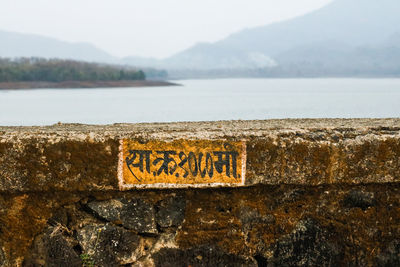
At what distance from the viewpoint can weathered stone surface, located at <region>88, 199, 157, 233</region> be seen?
6.30ft

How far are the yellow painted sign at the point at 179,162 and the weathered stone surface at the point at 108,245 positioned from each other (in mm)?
233

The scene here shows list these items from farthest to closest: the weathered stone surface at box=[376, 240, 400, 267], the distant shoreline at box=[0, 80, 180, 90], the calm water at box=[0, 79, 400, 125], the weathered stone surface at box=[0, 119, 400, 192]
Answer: the distant shoreline at box=[0, 80, 180, 90]
the calm water at box=[0, 79, 400, 125]
the weathered stone surface at box=[376, 240, 400, 267]
the weathered stone surface at box=[0, 119, 400, 192]

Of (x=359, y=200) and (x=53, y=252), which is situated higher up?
(x=359, y=200)

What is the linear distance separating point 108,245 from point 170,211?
1.02 ft

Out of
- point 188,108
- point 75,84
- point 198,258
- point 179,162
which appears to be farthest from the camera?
point 75,84

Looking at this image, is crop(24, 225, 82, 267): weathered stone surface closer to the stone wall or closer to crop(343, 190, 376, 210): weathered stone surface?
the stone wall

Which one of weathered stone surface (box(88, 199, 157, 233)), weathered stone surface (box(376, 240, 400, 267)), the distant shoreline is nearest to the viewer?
weathered stone surface (box(88, 199, 157, 233))

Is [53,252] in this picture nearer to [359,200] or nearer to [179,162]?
[179,162]

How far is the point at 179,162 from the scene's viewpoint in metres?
1.88

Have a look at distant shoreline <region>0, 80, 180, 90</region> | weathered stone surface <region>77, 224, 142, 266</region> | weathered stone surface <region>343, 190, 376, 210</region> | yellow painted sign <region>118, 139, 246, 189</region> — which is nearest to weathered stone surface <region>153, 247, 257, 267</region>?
weathered stone surface <region>77, 224, 142, 266</region>

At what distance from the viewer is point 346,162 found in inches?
75.0

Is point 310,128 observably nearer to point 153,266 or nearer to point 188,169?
point 188,169

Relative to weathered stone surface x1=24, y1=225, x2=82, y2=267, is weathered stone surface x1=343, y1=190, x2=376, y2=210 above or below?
above

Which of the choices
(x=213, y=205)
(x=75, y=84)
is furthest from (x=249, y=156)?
(x=75, y=84)
